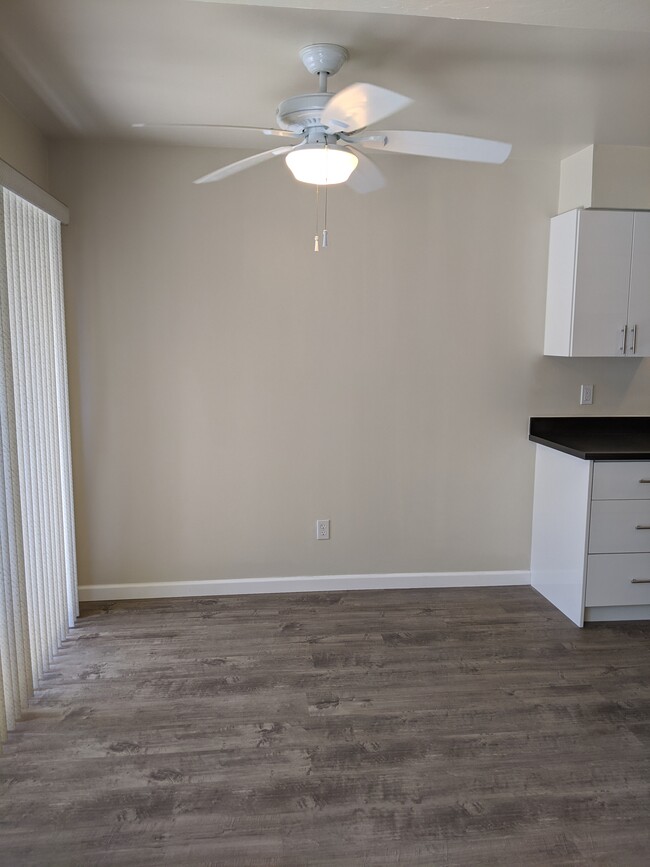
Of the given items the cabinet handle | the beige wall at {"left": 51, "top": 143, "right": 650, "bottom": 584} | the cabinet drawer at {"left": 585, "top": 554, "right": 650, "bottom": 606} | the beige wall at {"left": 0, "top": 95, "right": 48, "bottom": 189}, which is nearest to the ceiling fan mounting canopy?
the beige wall at {"left": 51, "top": 143, "right": 650, "bottom": 584}

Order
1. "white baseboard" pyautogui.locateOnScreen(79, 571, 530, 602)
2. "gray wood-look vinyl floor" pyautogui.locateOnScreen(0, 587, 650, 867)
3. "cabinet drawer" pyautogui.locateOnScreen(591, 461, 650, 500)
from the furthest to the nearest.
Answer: "white baseboard" pyautogui.locateOnScreen(79, 571, 530, 602) < "cabinet drawer" pyautogui.locateOnScreen(591, 461, 650, 500) < "gray wood-look vinyl floor" pyautogui.locateOnScreen(0, 587, 650, 867)

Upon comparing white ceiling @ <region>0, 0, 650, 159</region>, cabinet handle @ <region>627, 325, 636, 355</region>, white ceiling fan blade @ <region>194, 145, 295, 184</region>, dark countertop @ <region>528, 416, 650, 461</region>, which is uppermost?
white ceiling @ <region>0, 0, 650, 159</region>

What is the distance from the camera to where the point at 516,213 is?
360 centimetres

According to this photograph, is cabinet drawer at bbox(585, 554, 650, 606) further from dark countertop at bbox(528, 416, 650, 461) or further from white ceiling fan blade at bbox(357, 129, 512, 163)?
white ceiling fan blade at bbox(357, 129, 512, 163)

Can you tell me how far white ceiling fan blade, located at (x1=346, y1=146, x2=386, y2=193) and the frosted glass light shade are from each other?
69 mm

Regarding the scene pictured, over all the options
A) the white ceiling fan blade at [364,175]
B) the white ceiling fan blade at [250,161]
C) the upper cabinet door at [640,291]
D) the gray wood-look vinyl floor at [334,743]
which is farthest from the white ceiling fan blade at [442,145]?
the gray wood-look vinyl floor at [334,743]

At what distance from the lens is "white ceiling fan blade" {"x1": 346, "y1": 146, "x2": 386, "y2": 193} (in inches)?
90.0

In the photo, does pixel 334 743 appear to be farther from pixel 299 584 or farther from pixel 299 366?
pixel 299 366

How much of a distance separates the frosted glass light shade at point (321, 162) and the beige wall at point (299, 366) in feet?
4.21

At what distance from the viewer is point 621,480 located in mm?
3221

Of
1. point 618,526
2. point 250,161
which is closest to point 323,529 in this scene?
point 618,526

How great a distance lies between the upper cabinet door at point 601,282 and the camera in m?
3.34

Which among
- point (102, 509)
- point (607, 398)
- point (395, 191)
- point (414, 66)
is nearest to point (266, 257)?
point (395, 191)

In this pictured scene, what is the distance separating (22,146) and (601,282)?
295 centimetres
